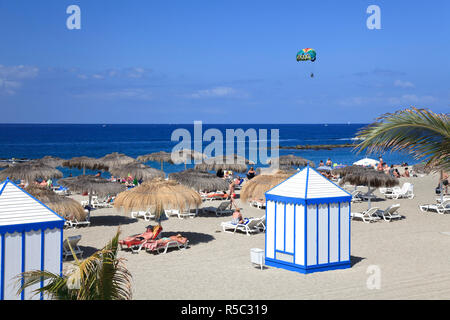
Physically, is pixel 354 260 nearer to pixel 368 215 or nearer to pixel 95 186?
pixel 368 215

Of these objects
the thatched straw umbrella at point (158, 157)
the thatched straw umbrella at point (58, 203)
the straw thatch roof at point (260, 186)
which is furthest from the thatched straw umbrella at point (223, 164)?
the thatched straw umbrella at point (58, 203)

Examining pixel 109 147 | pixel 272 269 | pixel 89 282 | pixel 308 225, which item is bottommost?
pixel 272 269

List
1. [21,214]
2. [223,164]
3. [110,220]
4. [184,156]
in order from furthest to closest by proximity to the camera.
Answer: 1. [184,156]
2. [223,164]
3. [110,220]
4. [21,214]

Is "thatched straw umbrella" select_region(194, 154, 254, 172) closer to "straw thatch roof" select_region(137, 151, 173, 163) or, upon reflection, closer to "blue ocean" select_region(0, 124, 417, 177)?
"straw thatch roof" select_region(137, 151, 173, 163)

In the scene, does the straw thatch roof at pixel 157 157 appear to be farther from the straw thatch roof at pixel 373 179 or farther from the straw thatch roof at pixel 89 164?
the straw thatch roof at pixel 373 179

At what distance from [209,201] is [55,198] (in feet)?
27.5

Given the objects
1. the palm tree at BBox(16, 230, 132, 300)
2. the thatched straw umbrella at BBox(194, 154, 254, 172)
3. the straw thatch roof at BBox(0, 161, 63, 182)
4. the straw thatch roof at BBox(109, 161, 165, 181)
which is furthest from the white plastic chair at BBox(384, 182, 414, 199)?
the palm tree at BBox(16, 230, 132, 300)

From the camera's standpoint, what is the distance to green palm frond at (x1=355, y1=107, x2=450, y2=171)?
6.46m

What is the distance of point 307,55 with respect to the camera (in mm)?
34031

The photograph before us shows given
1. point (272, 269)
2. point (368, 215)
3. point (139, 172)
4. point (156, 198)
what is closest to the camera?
point (272, 269)

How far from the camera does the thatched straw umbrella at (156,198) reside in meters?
11.0

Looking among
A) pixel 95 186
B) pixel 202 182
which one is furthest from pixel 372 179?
pixel 95 186

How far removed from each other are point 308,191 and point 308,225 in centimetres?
62
